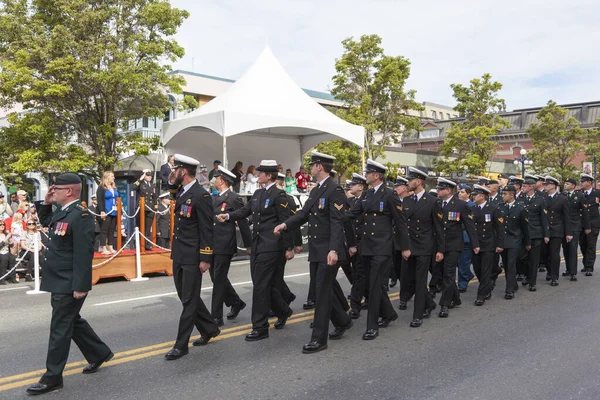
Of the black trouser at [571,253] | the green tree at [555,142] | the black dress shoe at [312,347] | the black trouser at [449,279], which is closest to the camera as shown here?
the black dress shoe at [312,347]

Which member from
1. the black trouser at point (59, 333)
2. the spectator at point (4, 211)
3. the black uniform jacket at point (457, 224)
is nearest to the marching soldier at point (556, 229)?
the black uniform jacket at point (457, 224)

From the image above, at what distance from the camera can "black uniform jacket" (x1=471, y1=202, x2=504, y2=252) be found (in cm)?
860

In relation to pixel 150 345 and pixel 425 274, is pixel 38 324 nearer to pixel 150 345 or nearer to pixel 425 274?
pixel 150 345

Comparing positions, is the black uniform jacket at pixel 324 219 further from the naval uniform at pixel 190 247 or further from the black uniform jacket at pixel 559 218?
the black uniform jacket at pixel 559 218

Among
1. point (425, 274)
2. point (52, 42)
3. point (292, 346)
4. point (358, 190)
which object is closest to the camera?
point (292, 346)

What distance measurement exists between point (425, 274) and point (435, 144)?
64.2 metres

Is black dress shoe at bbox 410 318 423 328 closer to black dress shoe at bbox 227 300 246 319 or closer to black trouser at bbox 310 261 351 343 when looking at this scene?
black trouser at bbox 310 261 351 343

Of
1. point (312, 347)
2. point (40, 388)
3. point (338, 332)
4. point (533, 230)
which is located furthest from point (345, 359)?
point (533, 230)

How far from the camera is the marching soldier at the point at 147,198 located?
487 inches

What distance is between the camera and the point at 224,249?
21.9 ft

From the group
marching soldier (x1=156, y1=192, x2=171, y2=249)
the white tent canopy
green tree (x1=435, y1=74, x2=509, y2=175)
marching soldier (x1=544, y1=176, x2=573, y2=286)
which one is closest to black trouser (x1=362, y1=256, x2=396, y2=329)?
marching soldier (x1=544, y1=176, x2=573, y2=286)

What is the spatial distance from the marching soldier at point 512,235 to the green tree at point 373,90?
19.8m

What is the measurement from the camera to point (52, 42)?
53.9 ft

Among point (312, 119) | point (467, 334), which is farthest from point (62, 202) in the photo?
point (312, 119)
